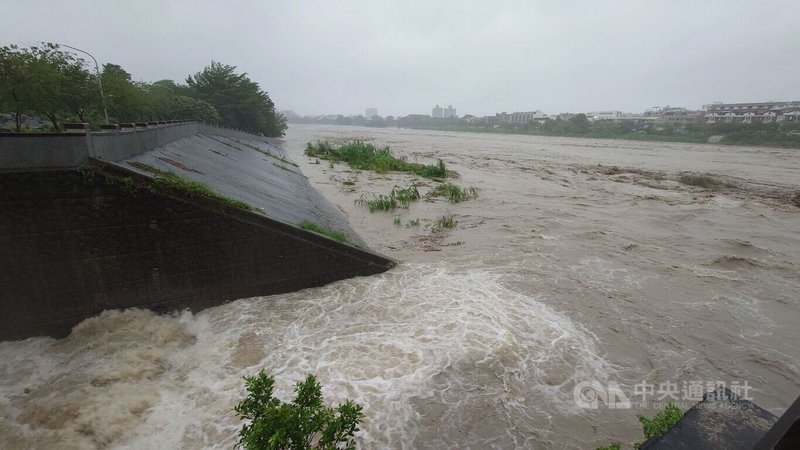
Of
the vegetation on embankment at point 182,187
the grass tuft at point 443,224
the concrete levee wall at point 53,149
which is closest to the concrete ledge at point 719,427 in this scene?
→ the vegetation on embankment at point 182,187

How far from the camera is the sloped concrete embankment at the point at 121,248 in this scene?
5.86 metres

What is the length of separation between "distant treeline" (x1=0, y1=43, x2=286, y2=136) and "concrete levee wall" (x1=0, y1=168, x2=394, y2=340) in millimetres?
13209

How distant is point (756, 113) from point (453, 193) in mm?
111415

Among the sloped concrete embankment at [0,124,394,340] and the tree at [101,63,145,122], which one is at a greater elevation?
the tree at [101,63,145,122]

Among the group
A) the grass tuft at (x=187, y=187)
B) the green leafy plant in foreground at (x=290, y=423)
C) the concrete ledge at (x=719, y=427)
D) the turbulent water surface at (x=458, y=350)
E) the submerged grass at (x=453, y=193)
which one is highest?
the grass tuft at (x=187, y=187)

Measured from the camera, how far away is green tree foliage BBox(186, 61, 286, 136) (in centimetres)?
4725

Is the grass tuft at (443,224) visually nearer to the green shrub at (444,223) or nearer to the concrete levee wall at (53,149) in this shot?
the green shrub at (444,223)

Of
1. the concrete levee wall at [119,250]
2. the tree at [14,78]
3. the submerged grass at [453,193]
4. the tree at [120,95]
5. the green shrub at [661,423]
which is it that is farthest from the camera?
the tree at [120,95]

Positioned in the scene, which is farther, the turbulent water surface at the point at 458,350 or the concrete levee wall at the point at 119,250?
the concrete levee wall at the point at 119,250

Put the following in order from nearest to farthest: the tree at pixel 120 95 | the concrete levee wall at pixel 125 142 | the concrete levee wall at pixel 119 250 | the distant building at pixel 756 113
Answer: the concrete levee wall at pixel 119 250 → the concrete levee wall at pixel 125 142 → the tree at pixel 120 95 → the distant building at pixel 756 113

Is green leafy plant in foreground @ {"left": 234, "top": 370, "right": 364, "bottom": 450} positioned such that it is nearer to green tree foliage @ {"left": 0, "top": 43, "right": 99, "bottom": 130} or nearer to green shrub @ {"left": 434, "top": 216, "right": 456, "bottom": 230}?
green shrub @ {"left": 434, "top": 216, "right": 456, "bottom": 230}

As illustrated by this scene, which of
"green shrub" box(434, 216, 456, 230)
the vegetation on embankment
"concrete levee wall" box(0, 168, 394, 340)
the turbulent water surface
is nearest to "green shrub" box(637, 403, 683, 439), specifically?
the turbulent water surface

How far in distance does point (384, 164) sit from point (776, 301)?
20823 mm

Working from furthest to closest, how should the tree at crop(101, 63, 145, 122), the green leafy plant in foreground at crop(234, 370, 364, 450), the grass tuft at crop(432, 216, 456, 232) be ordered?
the tree at crop(101, 63, 145, 122)
the grass tuft at crop(432, 216, 456, 232)
the green leafy plant in foreground at crop(234, 370, 364, 450)
